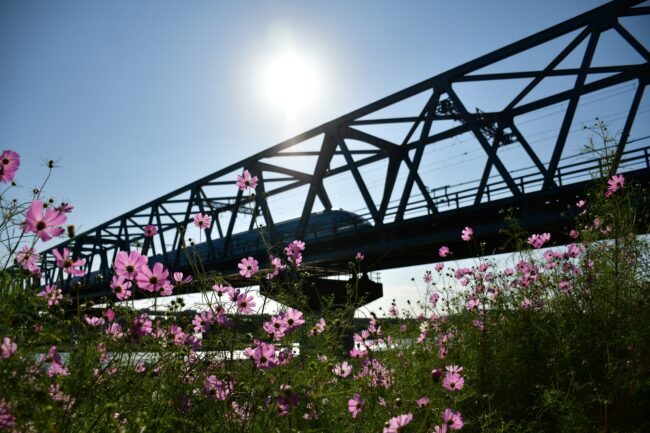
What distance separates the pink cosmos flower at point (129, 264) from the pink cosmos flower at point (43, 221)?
0.90 feet

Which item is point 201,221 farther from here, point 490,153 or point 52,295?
point 490,153

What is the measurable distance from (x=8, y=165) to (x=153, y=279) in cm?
82

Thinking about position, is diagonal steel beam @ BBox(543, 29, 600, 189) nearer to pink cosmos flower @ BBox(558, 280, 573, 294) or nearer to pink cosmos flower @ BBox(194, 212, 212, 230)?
pink cosmos flower @ BBox(558, 280, 573, 294)

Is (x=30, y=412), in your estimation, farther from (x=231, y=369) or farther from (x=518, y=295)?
(x=518, y=295)

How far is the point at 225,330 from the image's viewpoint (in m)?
2.25

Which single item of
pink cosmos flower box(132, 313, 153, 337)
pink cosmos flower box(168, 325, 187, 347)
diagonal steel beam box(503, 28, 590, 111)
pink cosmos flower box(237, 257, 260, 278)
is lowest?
pink cosmos flower box(168, 325, 187, 347)

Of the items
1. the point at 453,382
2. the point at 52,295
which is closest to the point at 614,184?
the point at 453,382

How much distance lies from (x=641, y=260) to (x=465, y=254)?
44.3ft

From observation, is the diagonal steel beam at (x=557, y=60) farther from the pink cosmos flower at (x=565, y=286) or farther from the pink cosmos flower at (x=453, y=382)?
the pink cosmos flower at (x=453, y=382)

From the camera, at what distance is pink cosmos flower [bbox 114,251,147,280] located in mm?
1650

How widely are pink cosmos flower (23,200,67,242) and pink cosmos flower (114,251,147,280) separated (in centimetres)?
27

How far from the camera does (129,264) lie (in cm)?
168

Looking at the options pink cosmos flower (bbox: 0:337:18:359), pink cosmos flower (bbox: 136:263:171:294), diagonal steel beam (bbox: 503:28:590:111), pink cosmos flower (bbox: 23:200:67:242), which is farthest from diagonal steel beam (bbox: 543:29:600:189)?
pink cosmos flower (bbox: 0:337:18:359)

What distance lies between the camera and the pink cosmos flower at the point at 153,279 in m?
1.67
